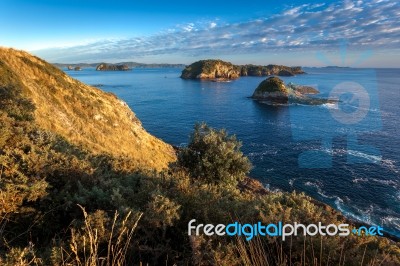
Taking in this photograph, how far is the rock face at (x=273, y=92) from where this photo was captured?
132 metres

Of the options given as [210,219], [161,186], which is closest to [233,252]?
[210,219]

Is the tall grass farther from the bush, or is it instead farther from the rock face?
the rock face

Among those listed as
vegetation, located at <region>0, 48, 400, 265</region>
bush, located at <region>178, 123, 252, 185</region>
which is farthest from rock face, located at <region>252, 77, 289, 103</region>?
vegetation, located at <region>0, 48, 400, 265</region>

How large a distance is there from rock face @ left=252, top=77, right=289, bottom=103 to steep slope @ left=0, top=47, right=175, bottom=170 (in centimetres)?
9184

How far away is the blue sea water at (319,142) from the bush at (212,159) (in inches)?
1008

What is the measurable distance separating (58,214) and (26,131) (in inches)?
261

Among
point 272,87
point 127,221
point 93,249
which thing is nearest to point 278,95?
point 272,87

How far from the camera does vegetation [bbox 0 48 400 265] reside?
5590mm

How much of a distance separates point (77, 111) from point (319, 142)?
185 feet

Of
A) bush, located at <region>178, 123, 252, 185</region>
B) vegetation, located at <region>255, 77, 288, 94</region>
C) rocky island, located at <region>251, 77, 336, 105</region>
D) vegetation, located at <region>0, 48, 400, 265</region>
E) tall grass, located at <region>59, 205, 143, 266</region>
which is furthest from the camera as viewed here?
vegetation, located at <region>255, 77, 288, 94</region>

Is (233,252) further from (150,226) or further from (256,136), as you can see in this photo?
(256,136)

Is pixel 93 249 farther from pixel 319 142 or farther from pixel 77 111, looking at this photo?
pixel 319 142

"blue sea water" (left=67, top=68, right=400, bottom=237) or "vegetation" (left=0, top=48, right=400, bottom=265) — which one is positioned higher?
"vegetation" (left=0, top=48, right=400, bottom=265)

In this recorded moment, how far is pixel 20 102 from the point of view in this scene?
58.0ft
